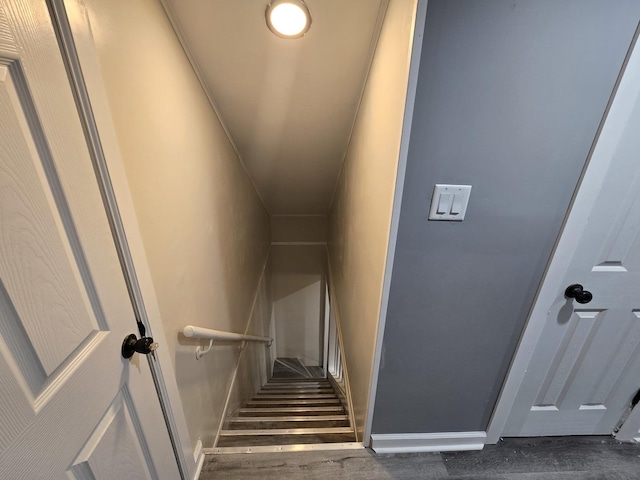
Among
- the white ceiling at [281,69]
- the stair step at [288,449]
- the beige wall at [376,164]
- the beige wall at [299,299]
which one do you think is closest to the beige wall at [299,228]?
the beige wall at [299,299]

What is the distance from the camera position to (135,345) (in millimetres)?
707

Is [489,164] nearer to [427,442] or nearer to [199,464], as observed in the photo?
[427,442]

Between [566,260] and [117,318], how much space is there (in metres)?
1.44

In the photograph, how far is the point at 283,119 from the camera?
1592 mm

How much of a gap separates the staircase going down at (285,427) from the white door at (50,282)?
3.17ft

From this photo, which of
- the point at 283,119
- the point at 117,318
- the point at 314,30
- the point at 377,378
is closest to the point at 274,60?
the point at 314,30

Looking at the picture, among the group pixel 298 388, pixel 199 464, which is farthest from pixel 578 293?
pixel 298 388

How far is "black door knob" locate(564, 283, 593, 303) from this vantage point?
95 cm

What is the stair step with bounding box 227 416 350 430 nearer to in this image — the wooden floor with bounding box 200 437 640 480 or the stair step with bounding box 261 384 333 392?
the wooden floor with bounding box 200 437 640 480

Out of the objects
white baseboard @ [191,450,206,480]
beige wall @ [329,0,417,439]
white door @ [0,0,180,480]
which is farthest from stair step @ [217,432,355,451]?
white door @ [0,0,180,480]

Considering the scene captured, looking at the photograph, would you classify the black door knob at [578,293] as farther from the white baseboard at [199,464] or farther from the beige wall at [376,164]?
the white baseboard at [199,464]

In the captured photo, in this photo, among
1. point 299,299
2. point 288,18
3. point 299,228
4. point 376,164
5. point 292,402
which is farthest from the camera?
point 299,299

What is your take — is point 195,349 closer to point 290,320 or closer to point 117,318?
point 117,318

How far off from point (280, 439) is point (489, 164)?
1.76 m
